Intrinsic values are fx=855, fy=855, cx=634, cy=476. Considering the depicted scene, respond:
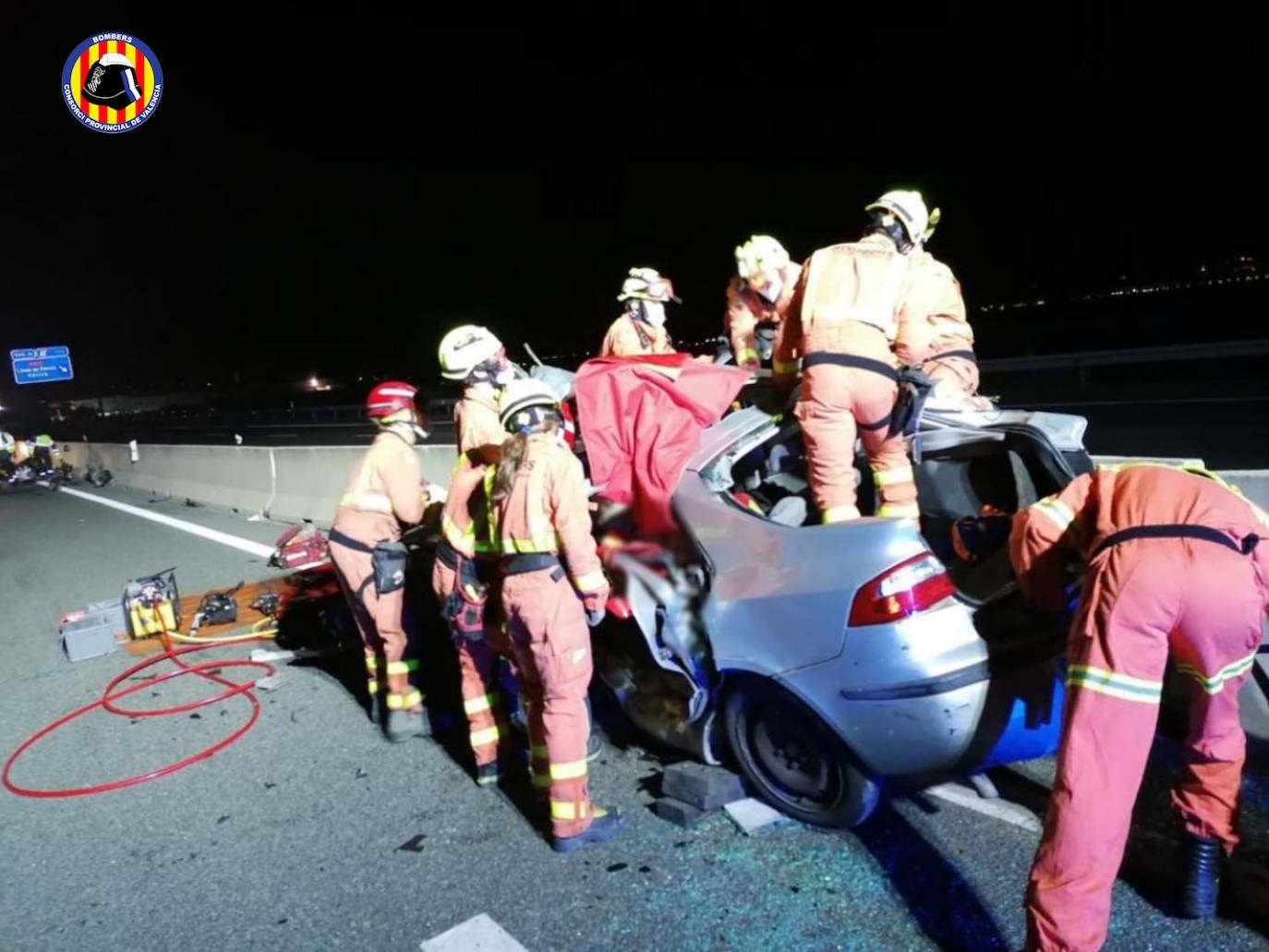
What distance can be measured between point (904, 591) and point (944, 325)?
2133mm

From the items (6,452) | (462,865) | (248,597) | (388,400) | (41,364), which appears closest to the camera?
(462,865)

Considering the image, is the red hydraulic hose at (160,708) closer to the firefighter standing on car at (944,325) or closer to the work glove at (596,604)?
the work glove at (596,604)

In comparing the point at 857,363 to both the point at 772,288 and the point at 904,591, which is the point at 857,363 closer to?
the point at 904,591

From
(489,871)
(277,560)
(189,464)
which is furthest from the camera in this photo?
(189,464)

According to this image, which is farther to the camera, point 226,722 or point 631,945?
point 226,722

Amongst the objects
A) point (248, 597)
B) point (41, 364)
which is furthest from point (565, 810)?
point (41, 364)

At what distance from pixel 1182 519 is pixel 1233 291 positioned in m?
22.0

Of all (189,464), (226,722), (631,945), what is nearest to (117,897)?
(226,722)

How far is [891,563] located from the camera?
285 centimetres

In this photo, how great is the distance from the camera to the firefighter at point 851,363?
354 centimetres

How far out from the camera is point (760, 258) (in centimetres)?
549

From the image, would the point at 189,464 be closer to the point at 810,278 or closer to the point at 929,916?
the point at 810,278

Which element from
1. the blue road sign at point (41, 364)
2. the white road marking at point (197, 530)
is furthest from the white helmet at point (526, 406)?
the blue road sign at point (41, 364)

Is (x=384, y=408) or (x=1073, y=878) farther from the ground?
(x=384, y=408)
